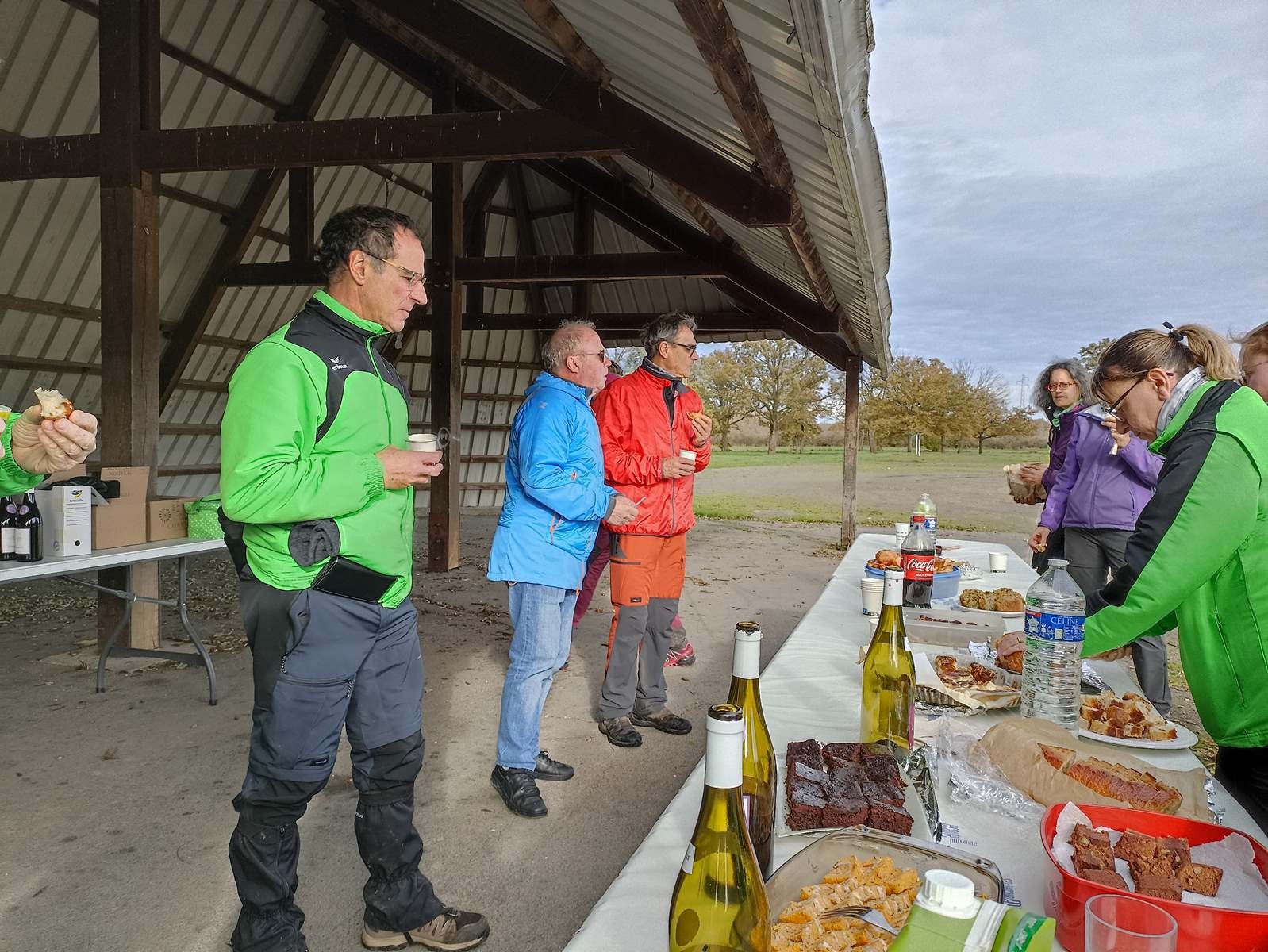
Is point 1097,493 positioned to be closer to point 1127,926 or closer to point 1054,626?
point 1054,626

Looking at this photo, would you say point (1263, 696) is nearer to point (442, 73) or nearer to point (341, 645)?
point (341, 645)

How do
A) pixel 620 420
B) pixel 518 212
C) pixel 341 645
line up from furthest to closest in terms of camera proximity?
pixel 518 212, pixel 620 420, pixel 341 645

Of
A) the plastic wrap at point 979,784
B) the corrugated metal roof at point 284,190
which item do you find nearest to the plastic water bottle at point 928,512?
the corrugated metal roof at point 284,190

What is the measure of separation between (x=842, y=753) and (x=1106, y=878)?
49 cm

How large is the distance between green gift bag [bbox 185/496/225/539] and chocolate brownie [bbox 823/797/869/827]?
473 cm

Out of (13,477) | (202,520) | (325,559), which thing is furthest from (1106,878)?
(202,520)

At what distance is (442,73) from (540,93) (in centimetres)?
437

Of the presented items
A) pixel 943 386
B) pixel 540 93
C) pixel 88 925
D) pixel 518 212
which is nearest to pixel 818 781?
pixel 88 925

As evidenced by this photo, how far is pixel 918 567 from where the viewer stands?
286cm

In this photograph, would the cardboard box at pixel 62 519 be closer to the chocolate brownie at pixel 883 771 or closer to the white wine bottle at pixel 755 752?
the white wine bottle at pixel 755 752

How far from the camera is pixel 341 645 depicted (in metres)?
1.94

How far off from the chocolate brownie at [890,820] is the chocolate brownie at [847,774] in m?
0.10

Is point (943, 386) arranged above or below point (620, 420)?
above

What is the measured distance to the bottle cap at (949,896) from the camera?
64 cm
